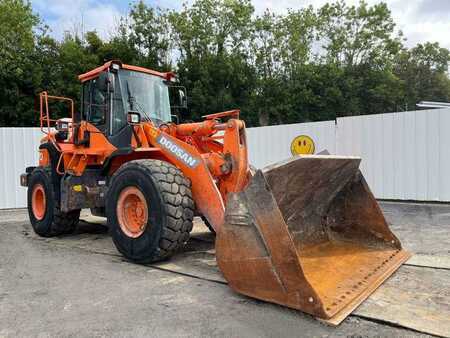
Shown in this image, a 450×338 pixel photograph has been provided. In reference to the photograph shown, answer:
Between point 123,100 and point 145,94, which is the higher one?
point 145,94

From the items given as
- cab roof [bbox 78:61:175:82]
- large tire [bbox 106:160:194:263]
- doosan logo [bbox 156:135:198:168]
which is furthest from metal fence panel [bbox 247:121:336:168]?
large tire [bbox 106:160:194:263]

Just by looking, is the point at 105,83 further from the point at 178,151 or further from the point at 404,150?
the point at 404,150

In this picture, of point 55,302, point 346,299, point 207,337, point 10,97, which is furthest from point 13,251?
point 10,97

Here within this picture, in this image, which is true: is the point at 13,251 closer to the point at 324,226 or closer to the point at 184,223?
the point at 184,223

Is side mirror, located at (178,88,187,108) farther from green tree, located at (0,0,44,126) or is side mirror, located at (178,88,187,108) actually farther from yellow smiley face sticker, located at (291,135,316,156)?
green tree, located at (0,0,44,126)

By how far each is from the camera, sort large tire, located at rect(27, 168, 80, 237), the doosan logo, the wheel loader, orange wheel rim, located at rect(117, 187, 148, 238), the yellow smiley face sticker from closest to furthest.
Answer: the wheel loader
the doosan logo
orange wheel rim, located at rect(117, 187, 148, 238)
large tire, located at rect(27, 168, 80, 237)
the yellow smiley face sticker

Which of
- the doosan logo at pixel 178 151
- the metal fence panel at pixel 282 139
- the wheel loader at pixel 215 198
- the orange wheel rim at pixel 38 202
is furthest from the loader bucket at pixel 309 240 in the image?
the metal fence panel at pixel 282 139

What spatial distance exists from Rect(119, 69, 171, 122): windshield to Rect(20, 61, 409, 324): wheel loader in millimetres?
17

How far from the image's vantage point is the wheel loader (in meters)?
3.36

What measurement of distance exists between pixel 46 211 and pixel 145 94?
2566 mm

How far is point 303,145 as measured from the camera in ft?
35.0

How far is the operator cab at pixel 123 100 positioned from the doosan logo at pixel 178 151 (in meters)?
0.73

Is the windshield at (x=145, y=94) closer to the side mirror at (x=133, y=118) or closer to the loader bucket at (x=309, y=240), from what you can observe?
the side mirror at (x=133, y=118)

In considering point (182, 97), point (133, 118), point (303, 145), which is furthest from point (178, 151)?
point (303, 145)
